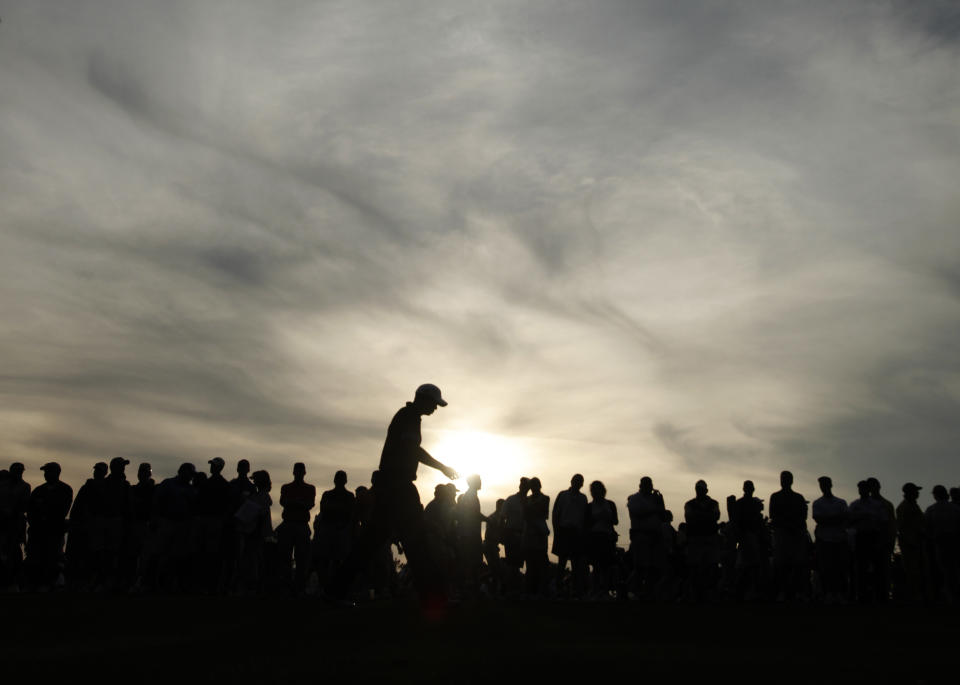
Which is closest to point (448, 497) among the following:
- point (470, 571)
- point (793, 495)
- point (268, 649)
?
point (470, 571)

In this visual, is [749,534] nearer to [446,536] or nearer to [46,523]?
[446,536]

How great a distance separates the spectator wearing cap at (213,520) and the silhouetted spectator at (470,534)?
4013 mm

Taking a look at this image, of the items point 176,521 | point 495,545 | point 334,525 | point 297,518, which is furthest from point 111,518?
point 495,545

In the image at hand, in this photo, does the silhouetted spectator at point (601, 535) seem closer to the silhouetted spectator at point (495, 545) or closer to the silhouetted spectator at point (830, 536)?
the silhouetted spectator at point (495, 545)

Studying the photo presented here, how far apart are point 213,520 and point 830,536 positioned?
10456mm

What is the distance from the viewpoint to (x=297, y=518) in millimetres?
18000

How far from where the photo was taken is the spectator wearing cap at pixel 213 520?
17.8m

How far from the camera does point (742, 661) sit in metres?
6.18

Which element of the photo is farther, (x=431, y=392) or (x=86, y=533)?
(x=86, y=533)

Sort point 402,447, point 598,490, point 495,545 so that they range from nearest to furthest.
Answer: point 402,447 < point 598,490 < point 495,545

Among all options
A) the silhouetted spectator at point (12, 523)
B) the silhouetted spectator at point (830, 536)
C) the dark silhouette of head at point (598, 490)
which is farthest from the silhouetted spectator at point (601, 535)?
the silhouetted spectator at point (12, 523)

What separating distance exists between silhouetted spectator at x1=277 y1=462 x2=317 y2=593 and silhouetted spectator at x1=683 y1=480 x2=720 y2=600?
21.5 ft

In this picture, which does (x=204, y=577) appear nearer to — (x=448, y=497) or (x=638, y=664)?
(x=448, y=497)

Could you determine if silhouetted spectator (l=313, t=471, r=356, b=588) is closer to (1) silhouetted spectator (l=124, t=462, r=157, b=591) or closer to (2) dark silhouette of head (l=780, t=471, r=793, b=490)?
(1) silhouetted spectator (l=124, t=462, r=157, b=591)
